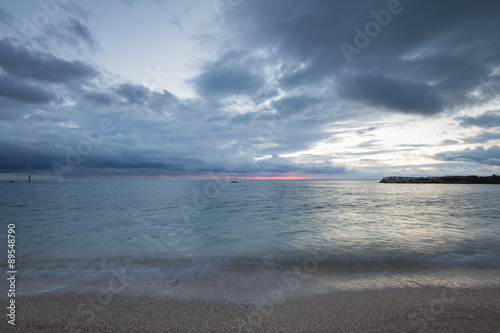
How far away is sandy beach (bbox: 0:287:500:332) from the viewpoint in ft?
12.1

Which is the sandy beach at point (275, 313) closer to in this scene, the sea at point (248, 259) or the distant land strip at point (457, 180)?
the sea at point (248, 259)

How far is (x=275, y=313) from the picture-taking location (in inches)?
162

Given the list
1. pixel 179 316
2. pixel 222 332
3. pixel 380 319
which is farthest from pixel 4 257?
pixel 380 319

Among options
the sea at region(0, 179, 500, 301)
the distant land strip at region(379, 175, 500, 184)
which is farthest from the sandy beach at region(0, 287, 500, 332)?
the distant land strip at region(379, 175, 500, 184)

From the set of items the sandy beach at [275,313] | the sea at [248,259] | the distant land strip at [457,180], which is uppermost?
the distant land strip at [457,180]

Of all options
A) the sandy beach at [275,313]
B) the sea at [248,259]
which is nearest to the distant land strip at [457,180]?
the sea at [248,259]

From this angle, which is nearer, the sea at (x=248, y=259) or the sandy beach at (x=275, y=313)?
the sandy beach at (x=275, y=313)

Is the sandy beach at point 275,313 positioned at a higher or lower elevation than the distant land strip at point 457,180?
lower

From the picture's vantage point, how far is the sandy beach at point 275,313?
369 centimetres

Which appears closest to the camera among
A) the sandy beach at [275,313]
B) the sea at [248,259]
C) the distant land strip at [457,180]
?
the sandy beach at [275,313]

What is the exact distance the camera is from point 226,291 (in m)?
5.17

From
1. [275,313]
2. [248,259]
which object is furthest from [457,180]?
[275,313]

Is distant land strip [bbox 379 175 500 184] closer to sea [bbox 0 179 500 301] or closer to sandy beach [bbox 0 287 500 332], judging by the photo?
sea [bbox 0 179 500 301]

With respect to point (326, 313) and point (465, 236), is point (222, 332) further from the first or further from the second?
point (465, 236)
